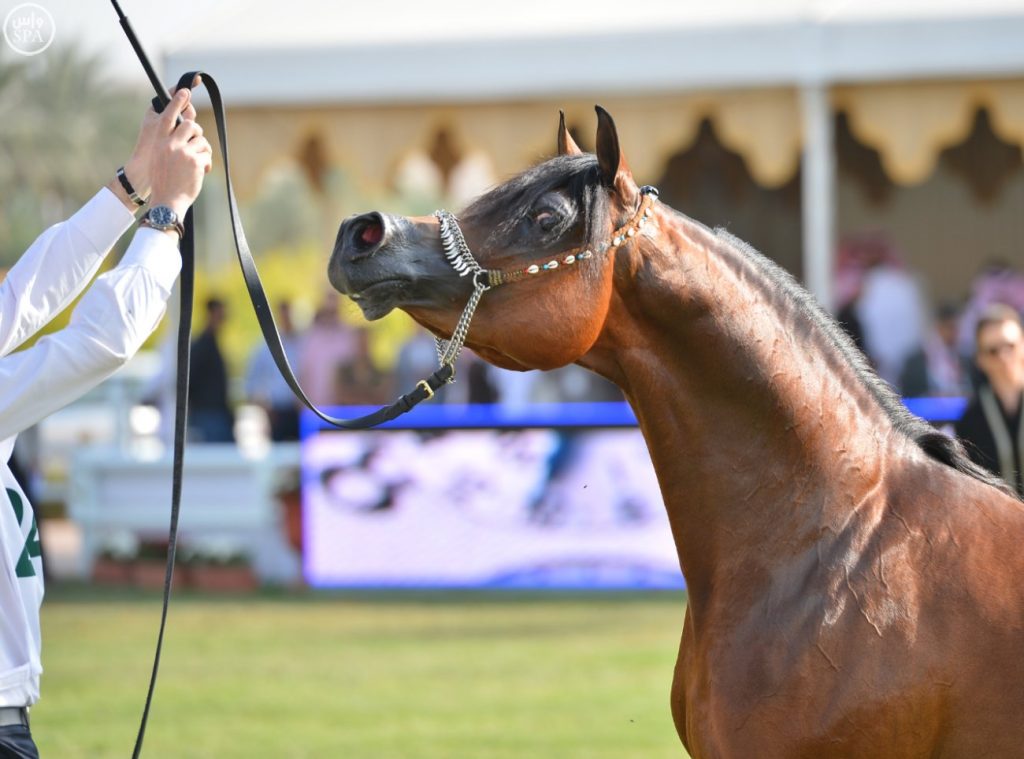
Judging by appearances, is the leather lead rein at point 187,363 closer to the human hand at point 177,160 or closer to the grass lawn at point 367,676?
the human hand at point 177,160

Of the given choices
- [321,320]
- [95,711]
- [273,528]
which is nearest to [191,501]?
[273,528]

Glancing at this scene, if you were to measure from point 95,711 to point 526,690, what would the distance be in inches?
98.1

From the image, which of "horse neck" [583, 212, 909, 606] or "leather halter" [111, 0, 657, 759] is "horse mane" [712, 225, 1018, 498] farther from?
"leather halter" [111, 0, 657, 759]

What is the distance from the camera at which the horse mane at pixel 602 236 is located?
125 inches

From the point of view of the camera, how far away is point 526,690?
26.6 feet

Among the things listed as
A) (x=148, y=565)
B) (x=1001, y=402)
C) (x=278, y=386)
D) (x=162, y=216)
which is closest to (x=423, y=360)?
(x=278, y=386)

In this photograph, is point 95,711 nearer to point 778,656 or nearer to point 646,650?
point 646,650

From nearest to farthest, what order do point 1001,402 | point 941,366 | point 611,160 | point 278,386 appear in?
1. point 611,160
2. point 1001,402
3. point 278,386
4. point 941,366

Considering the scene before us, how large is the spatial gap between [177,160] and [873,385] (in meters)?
1.75

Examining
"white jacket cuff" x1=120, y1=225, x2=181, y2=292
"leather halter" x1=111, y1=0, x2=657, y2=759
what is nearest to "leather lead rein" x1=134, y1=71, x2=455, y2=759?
"leather halter" x1=111, y1=0, x2=657, y2=759

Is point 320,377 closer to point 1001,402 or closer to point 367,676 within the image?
point 367,676

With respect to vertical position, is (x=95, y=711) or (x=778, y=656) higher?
(x=778, y=656)

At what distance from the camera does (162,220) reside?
116 inches

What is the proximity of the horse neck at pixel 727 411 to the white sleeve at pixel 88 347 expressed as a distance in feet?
3.57
